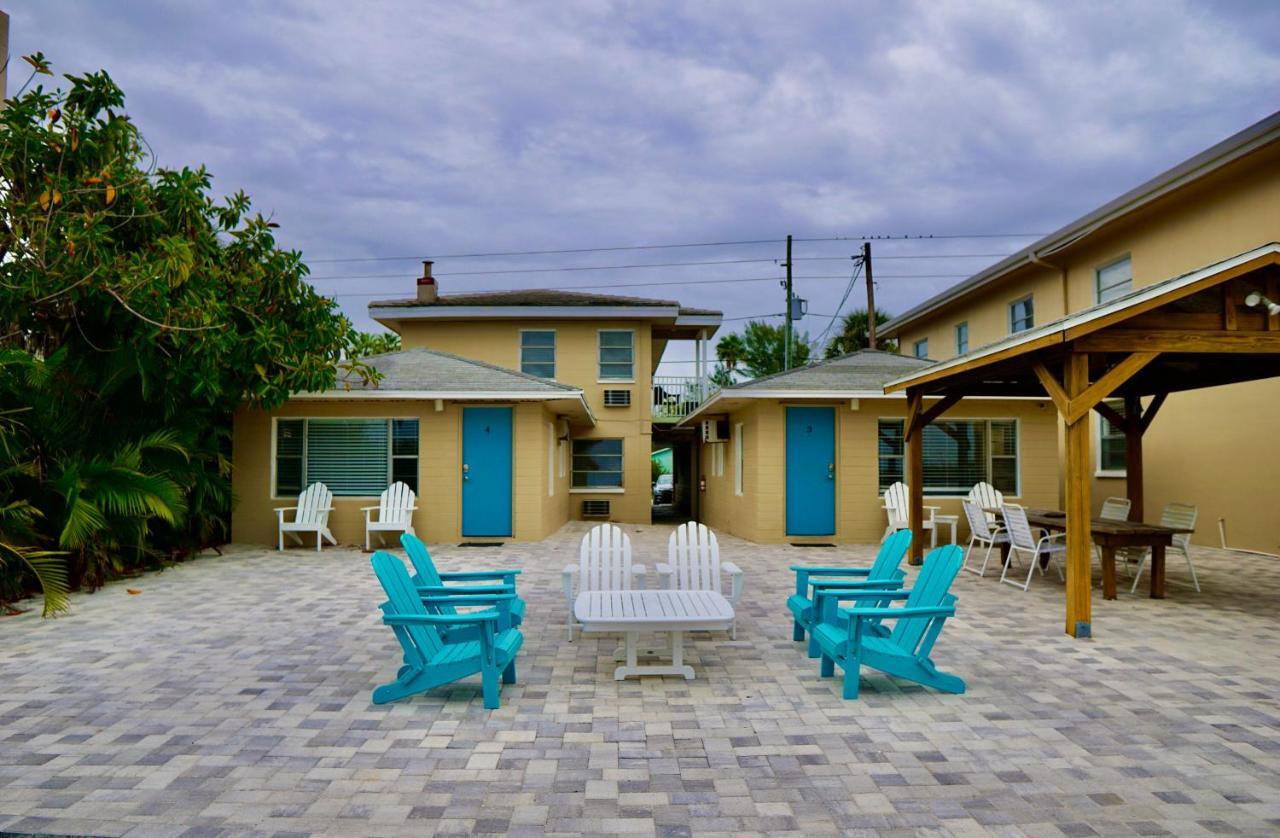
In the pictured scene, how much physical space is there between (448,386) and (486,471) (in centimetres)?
160

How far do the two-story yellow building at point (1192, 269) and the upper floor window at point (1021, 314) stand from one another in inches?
9.5

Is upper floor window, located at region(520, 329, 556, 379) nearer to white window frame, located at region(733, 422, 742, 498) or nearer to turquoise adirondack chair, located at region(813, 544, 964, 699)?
white window frame, located at region(733, 422, 742, 498)

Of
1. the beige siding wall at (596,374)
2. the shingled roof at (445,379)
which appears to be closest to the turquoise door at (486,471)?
the shingled roof at (445,379)

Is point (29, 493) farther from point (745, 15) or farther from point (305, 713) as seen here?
point (745, 15)

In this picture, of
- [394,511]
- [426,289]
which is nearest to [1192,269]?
[394,511]

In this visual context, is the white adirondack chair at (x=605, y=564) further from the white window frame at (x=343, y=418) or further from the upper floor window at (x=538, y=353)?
the upper floor window at (x=538, y=353)

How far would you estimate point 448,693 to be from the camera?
4906 millimetres

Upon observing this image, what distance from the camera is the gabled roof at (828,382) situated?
494 inches

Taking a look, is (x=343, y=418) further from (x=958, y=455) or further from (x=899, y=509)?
(x=958, y=455)

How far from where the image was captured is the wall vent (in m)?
18.8

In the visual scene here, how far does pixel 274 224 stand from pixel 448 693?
854 cm

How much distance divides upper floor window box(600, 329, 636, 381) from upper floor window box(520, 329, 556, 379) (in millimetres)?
1245

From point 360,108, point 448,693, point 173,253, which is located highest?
point 360,108

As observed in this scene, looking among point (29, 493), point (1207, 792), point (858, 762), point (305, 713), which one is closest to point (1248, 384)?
point (1207, 792)
